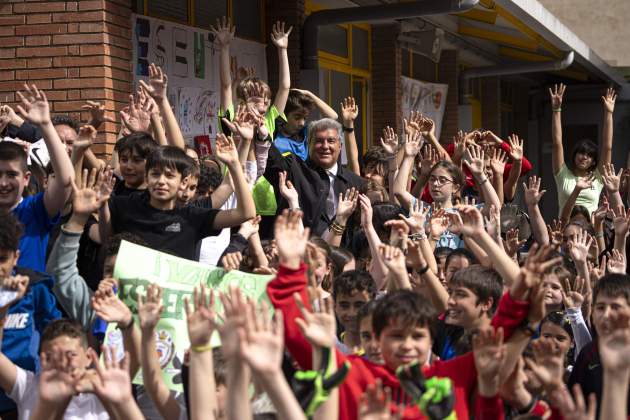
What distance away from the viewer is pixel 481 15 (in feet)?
41.9

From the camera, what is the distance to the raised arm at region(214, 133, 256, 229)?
4965 millimetres

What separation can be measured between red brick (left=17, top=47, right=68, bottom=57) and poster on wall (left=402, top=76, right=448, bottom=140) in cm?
742

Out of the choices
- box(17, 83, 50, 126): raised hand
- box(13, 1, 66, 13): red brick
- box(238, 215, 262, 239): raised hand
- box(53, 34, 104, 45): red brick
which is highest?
box(13, 1, 66, 13): red brick

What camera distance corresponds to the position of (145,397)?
448cm

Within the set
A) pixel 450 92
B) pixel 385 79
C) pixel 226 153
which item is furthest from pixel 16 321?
pixel 450 92

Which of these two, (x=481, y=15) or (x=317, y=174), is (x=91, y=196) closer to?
(x=317, y=174)

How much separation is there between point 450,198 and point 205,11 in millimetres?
3477

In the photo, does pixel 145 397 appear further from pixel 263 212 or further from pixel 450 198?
pixel 450 198

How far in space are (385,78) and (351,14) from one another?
3134 mm

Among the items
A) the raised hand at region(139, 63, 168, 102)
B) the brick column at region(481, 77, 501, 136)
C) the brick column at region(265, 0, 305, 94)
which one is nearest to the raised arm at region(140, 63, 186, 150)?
the raised hand at region(139, 63, 168, 102)

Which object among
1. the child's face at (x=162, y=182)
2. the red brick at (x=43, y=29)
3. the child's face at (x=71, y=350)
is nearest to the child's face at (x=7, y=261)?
the child's face at (x=71, y=350)

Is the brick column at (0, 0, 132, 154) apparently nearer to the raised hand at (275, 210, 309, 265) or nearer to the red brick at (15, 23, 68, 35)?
the red brick at (15, 23, 68, 35)

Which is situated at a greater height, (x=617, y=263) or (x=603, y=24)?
(x=603, y=24)

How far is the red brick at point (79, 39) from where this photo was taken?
287 inches
